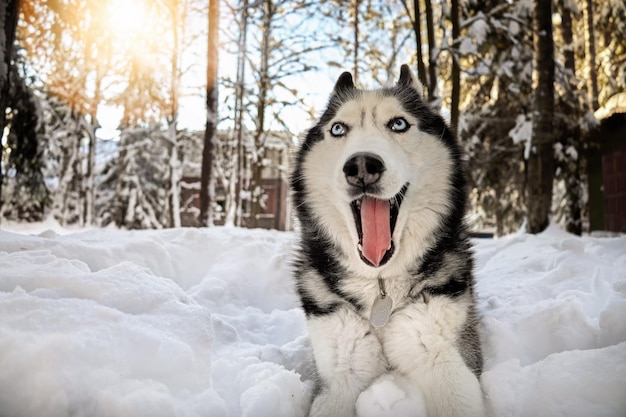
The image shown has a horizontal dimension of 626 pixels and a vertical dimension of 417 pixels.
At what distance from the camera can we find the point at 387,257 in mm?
2312

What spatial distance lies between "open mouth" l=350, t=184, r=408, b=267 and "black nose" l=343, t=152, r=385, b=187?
165 mm

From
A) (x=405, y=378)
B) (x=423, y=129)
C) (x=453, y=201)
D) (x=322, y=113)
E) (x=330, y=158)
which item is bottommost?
(x=405, y=378)

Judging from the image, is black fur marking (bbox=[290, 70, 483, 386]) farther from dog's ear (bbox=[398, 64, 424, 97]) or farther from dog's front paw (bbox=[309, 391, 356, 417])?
dog's front paw (bbox=[309, 391, 356, 417])

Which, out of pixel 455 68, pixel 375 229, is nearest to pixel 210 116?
pixel 455 68

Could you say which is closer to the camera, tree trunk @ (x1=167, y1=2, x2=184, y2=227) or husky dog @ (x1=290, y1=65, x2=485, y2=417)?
husky dog @ (x1=290, y1=65, x2=485, y2=417)

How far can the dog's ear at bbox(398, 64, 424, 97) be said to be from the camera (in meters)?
Answer: 3.07

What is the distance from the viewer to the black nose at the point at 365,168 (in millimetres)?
2189

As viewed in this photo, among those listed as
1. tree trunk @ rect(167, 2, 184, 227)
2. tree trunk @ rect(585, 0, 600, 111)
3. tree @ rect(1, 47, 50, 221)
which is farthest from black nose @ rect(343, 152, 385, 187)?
tree trunk @ rect(585, 0, 600, 111)

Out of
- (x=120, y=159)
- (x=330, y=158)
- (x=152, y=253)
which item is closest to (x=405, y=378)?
(x=330, y=158)

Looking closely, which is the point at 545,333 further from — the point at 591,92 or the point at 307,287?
the point at 591,92

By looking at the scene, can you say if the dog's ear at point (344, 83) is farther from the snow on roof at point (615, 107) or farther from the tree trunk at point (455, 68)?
the snow on roof at point (615, 107)

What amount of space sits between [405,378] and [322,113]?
6.40 feet

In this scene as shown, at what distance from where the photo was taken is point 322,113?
317cm

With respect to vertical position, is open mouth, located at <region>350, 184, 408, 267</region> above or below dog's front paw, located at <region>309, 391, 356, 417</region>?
above
